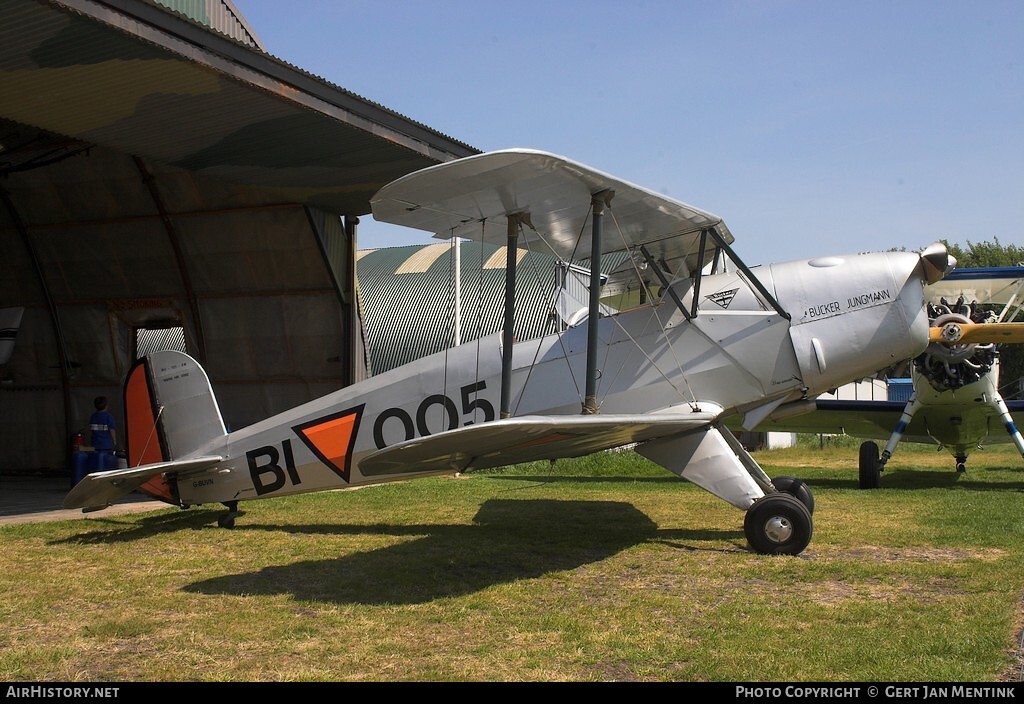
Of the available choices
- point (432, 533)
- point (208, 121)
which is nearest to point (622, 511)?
point (432, 533)

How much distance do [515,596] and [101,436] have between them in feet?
34.2

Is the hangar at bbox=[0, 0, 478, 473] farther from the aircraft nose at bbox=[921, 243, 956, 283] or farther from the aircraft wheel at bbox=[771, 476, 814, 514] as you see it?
the aircraft nose at bbox=[921, 243, 956, 283]

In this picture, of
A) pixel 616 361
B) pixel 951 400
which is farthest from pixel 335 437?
pixel 951 400

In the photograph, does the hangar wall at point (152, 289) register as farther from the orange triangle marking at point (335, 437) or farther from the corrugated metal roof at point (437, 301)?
the corrugated metal roof at point (437, 301)

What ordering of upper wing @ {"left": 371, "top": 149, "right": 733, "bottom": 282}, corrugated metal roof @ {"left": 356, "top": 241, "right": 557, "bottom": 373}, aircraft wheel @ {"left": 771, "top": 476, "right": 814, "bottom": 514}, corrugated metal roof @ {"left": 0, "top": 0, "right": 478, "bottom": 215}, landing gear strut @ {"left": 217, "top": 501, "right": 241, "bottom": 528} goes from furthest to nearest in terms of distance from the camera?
1. corrugated metal roof @ {"left": 356, "top": 241, "right": 557, "bottom": 373}
2. landing gear strut @ {"left": 217, "top": 501, "right": 241, "bottom": 528}
3. corrugated metal roof @ {"left": 0, "top": 0, "right": 478, "bottom": 215}
4. aircraft wheel @ {"left": 771, "top": 476, "right": 814, "bottom": 514}
5. upper wing @ {"left": 371, "top": 149, "right": 733, "bottom": 282}

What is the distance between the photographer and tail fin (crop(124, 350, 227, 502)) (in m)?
8.64

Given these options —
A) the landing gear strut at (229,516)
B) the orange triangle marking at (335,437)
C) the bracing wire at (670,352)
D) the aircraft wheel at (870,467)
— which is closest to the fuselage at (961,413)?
the aircraft wheel at (870,467)

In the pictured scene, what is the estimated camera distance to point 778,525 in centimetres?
651

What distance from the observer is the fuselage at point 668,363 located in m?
7.13

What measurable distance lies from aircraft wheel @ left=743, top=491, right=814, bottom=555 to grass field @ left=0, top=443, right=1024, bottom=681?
0.47 feet

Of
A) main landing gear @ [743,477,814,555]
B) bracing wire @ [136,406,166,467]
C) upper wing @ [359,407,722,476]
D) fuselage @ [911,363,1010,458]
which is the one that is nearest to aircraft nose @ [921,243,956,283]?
upper wing @ [359,407,722,476]

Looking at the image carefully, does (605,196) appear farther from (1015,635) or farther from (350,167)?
(350,167)

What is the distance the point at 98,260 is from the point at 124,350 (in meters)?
1.70

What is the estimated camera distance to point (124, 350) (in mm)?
15648
